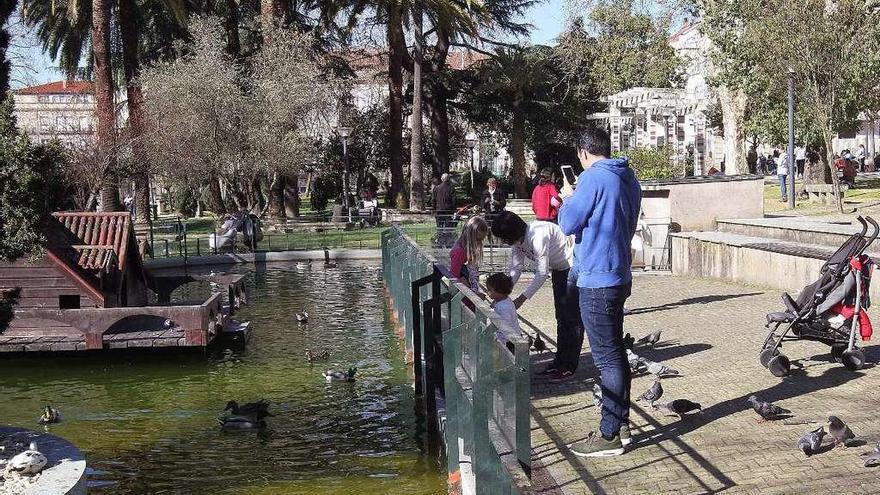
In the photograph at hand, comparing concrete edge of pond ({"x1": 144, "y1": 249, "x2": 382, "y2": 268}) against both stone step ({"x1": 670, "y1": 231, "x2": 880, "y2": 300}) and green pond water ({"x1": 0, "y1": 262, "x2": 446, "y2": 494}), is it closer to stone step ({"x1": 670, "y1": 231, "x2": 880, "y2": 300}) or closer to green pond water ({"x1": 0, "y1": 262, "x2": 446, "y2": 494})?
stone step ({"x1": 670, "y1": 231, "x2": 880, "y2": 300})

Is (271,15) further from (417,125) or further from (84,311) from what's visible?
(84,311)

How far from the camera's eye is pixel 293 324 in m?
16.8

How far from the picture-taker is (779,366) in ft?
30.1

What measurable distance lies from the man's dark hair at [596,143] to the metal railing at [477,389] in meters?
1.19

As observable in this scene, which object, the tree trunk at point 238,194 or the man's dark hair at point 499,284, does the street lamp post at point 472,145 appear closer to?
the tree trunk at point 238,194

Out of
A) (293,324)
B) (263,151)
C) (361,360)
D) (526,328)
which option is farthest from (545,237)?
(263,151)

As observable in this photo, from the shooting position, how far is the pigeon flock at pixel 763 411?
670 centimetres

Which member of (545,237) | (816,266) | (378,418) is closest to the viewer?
(545,237)

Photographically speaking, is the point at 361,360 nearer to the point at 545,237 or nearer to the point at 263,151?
the point at 545,237

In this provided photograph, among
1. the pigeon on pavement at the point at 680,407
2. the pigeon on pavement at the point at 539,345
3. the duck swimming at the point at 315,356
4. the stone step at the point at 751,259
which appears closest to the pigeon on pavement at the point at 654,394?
the pigeon on pavement at the point at 680,407

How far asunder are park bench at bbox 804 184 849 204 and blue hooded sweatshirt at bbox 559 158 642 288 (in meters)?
22.2

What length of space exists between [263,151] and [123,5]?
6105mm

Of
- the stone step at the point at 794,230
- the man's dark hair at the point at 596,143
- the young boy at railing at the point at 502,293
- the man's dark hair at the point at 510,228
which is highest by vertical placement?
the man's dark hair at the point at 596,143

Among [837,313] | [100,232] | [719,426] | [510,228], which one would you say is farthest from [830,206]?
[719,426]
